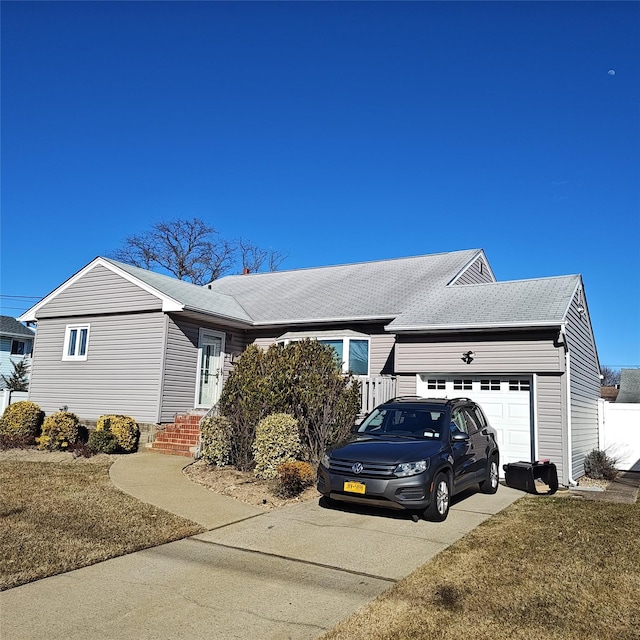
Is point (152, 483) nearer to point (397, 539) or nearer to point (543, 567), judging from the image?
point (397, 539)

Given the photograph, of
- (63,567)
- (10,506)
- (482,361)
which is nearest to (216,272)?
(482,361)

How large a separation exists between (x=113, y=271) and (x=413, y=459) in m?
12.3

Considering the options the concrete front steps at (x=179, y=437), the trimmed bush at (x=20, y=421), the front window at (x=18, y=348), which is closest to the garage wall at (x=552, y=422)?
the concrete front steps at (x=179, y=437)

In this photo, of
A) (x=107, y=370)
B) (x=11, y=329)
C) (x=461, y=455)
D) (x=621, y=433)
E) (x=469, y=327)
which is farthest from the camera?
(x=11, y=329)

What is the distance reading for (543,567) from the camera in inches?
233

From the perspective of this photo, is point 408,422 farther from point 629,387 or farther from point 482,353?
point 629,387

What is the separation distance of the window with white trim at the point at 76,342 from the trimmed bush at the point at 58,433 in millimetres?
2816

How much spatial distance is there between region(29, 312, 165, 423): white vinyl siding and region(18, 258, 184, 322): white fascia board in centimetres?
51

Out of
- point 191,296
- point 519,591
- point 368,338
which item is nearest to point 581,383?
point 368,338

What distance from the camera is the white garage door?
12312 millimetres

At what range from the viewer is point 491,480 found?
10.1 meters

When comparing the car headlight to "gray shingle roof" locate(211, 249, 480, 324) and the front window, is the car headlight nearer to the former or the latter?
"gray shingle roof" locate(211, 249, 480, 324)

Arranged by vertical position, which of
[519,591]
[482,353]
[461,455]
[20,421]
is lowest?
[519,591]

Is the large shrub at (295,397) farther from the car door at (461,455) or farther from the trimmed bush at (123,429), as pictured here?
the trimmed bush at (123,429)
